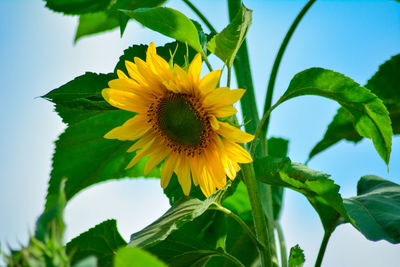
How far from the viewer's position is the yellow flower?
0.79m

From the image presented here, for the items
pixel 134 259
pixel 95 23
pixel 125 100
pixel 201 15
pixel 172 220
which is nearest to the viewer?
pixel 134 259

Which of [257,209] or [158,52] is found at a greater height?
[158,52]

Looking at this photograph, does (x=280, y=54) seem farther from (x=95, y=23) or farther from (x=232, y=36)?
(x=95, y=23)

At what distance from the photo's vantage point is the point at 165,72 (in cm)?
81

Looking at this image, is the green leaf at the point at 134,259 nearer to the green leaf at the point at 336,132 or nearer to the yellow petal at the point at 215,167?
the yellow petal at the point at 215,167

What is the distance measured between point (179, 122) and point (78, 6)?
1.67 ft

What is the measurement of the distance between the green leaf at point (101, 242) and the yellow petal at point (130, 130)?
0.58ft

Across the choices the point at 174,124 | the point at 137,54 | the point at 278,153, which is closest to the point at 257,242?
the point at 174,124

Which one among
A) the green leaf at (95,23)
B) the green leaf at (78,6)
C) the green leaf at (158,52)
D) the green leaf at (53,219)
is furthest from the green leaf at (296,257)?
the green leaf at (95,23)

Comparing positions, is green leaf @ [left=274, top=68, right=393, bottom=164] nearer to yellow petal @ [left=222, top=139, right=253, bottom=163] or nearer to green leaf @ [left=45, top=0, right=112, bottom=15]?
yellow petal @ [left=222, top=139, right=253, bottom=163]

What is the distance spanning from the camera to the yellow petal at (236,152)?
2.52ft

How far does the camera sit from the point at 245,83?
40.9 inches

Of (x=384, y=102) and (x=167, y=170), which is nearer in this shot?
(x=167, y=170)

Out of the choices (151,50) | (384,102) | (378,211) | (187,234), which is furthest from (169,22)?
(384,102)
